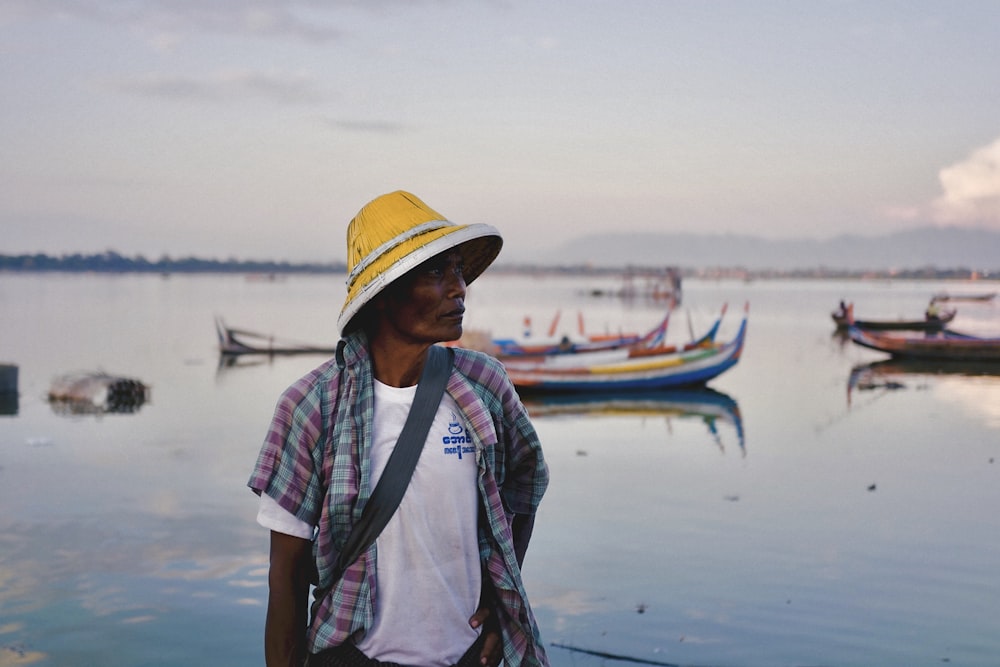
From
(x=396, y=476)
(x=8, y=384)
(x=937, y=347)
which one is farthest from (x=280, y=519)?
(x=937, y=347)

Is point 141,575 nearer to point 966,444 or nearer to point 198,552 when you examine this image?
point 198,552

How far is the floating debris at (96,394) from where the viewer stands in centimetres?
1967

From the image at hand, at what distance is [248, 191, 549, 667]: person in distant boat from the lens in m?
1.89

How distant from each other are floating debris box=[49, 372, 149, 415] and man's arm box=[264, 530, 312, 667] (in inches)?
734

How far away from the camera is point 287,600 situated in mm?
1941

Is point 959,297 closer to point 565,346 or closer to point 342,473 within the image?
point 565,346

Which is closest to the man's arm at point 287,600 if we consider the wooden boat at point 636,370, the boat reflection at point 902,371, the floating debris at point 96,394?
the floating debris at point 96,394

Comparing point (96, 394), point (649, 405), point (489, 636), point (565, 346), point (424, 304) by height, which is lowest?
point (96, 394)

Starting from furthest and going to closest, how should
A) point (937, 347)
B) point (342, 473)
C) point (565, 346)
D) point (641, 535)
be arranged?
point (937, 347) → point (565, 346) → point (641, 535) → point (342, 473)

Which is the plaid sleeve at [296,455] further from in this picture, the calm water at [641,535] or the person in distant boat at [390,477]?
the calm water at [641,535]

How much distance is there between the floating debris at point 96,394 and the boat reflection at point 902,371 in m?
17.2

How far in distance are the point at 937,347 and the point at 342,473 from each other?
33660 millimetres

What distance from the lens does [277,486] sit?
187 centimetres

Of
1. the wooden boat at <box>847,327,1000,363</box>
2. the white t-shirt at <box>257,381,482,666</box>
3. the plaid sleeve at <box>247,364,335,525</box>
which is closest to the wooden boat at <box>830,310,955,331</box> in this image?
the wooden boat at <box>847,327,1000,363</box>
